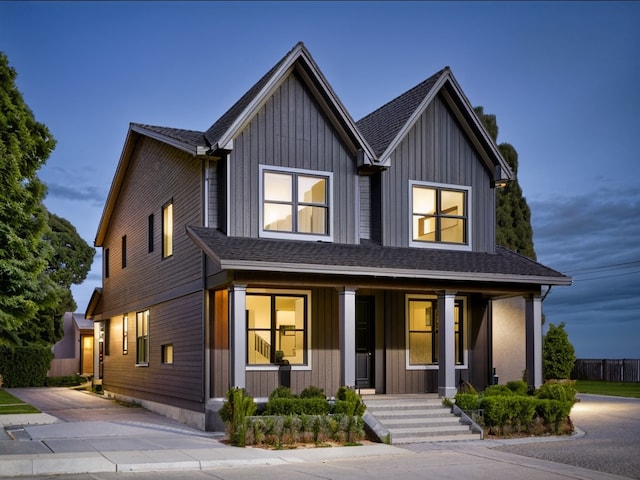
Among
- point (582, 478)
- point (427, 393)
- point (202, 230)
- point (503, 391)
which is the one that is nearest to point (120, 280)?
point (202, 230)

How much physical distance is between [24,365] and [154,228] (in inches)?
708

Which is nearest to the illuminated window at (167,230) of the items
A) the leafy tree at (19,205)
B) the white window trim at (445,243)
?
the leafy tree at (19,205)

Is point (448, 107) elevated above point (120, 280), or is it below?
above

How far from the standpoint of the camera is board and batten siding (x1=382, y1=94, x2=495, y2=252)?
21812 millimetres

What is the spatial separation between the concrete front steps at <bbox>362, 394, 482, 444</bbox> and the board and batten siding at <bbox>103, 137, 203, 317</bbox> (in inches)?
224

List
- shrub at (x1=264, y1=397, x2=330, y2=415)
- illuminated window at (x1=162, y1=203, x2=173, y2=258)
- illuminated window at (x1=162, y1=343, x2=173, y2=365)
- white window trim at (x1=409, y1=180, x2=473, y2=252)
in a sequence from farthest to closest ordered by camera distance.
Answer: illuminated window at (x1=162, y1=203, x2=173, y2=258) < illuminated window at (x1=162, y1=343, x2=173, y2=365) < white window trim at (x1=409, y1=180, x2=473, y2=252) < shrub at (x1=264, y1=397, x2=330, y2=415)

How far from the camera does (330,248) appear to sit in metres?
20.0

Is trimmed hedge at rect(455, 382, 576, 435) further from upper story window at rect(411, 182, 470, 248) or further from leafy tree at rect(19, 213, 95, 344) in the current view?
leafy tree at rect(19, 213, 95, 344)

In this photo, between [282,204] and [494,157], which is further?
[494,157]

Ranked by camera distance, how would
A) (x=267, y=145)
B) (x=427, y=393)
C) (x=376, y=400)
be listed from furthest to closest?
1. (x=427, y=393)
2. (x=267, y=145)
3. (x=376, y=400)

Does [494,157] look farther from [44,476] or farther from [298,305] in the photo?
[44,476]

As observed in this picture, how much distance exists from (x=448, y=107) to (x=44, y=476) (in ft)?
49.7

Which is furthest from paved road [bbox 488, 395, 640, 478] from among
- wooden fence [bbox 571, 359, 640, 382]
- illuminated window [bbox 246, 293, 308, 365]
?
wooden fence [bbox 571, 359, 640, 382]

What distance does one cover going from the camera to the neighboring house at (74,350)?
44.5 metres
